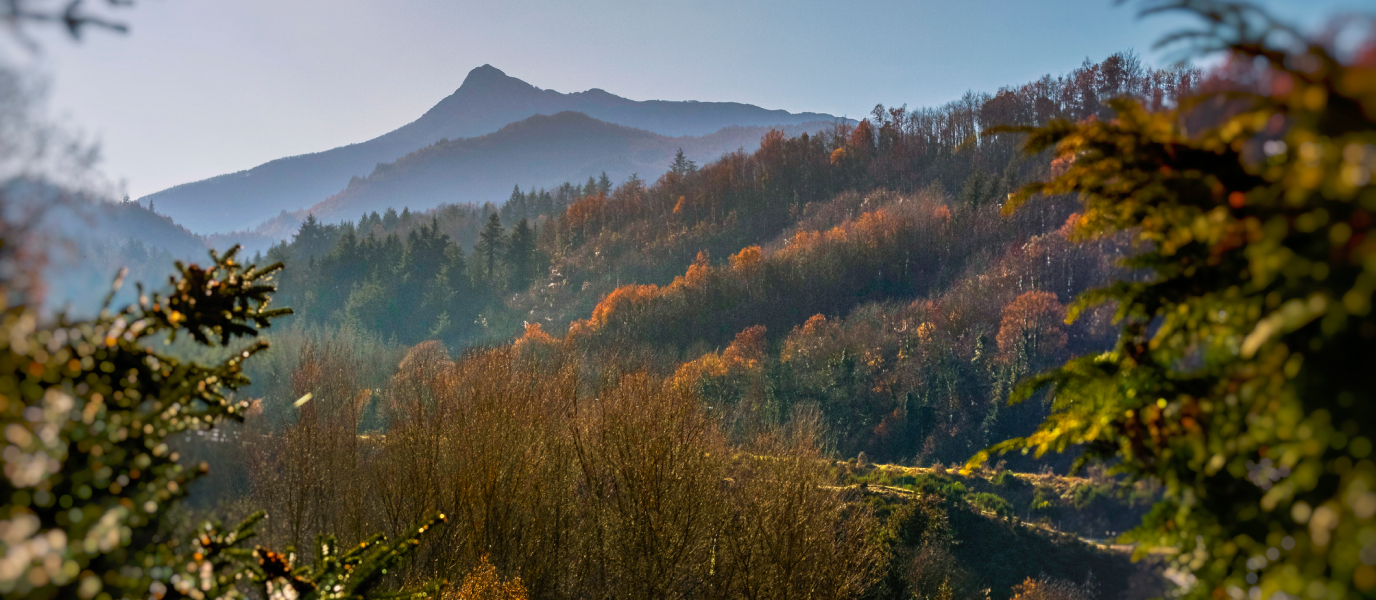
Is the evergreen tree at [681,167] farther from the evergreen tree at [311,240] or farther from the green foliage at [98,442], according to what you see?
the green foliage at [98,442]

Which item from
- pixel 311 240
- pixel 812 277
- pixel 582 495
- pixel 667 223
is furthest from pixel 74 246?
pixel 311 240

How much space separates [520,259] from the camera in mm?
68938

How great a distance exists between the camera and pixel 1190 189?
4.53 feet

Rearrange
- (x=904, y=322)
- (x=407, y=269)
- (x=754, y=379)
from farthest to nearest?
(x=407, y=269), (x=904, y=322), (x=754, y=379)

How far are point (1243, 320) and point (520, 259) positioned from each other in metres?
70.1

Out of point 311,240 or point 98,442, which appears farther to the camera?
point 311,240

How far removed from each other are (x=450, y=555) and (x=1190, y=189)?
1379 cm

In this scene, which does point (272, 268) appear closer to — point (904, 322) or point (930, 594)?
point (930, 594)

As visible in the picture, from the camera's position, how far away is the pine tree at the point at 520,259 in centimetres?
6819

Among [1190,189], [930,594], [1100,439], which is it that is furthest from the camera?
[930,594]

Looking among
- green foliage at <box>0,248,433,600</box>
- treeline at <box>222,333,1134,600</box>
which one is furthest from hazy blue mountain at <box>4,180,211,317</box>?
treeline at <box>222,333,1134,600</box>

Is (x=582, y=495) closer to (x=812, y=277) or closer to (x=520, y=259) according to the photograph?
(x=812, y=277)

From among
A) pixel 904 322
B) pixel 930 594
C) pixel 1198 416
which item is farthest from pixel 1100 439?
pixel 904 322

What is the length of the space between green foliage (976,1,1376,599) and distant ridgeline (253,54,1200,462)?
23685mm
